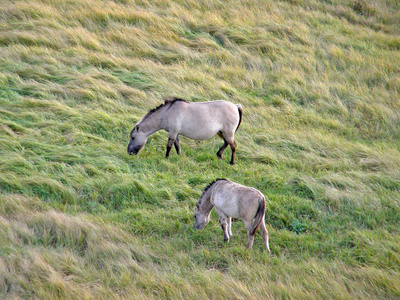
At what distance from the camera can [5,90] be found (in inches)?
376

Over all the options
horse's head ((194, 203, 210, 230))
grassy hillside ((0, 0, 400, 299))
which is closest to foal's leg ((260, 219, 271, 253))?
grassy hillside ((0, 0, 400, 299))

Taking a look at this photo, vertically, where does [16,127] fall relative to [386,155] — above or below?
above

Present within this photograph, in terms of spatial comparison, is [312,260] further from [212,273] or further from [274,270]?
[212,273]

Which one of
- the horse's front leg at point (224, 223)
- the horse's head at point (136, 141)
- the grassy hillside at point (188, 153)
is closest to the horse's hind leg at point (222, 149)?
the grassy hillside at point (188, 153)

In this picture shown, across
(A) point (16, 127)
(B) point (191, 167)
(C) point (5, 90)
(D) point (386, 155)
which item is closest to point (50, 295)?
(B) point (191, 167)

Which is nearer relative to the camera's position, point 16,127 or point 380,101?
point 16,127

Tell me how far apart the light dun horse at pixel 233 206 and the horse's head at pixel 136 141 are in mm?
2444

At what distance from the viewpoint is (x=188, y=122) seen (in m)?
8.27

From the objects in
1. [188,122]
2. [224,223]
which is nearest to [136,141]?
[188,122]

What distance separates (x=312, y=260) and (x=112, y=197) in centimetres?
330

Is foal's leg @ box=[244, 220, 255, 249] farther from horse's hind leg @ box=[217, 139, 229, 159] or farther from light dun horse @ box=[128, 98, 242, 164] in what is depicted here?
horse's hind leg @ box=[217, 139, 229, 159]

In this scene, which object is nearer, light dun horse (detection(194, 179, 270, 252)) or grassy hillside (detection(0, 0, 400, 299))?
grassy hillside (detection(0, 0, 400, 299))

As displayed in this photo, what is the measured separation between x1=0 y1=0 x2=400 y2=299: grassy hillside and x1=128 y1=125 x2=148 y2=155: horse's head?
0.26 meters

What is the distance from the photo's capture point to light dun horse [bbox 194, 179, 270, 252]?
5.75 metres
